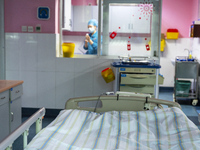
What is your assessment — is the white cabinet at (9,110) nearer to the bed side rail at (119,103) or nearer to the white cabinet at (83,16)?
the bed side rail at (119,103)

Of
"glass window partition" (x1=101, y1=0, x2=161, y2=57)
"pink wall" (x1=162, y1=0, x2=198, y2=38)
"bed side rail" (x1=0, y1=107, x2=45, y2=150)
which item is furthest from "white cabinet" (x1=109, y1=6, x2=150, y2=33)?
"bed side rail" (x1=0, y1=107, x2=45, y2=150)

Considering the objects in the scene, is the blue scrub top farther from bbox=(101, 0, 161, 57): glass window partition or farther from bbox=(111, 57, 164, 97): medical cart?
bbox=(111, 57, 164, 97): medical cart

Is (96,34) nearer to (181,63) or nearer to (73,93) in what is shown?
(73,93)

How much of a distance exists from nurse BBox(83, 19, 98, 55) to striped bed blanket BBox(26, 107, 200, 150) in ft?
8.51

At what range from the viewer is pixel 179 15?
6316mm

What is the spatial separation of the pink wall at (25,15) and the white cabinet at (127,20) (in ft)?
3.02

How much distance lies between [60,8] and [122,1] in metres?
0.99

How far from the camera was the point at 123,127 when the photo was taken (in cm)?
174

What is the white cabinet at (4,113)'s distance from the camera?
2693mm

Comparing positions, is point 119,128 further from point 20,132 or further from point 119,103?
point 20,132

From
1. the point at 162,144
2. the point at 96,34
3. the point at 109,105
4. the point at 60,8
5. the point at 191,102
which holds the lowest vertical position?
the point at 191,102

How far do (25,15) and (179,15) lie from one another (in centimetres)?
370

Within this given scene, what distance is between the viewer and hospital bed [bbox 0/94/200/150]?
4.95 feet

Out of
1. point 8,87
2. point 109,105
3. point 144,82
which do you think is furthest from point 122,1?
point 109,105
